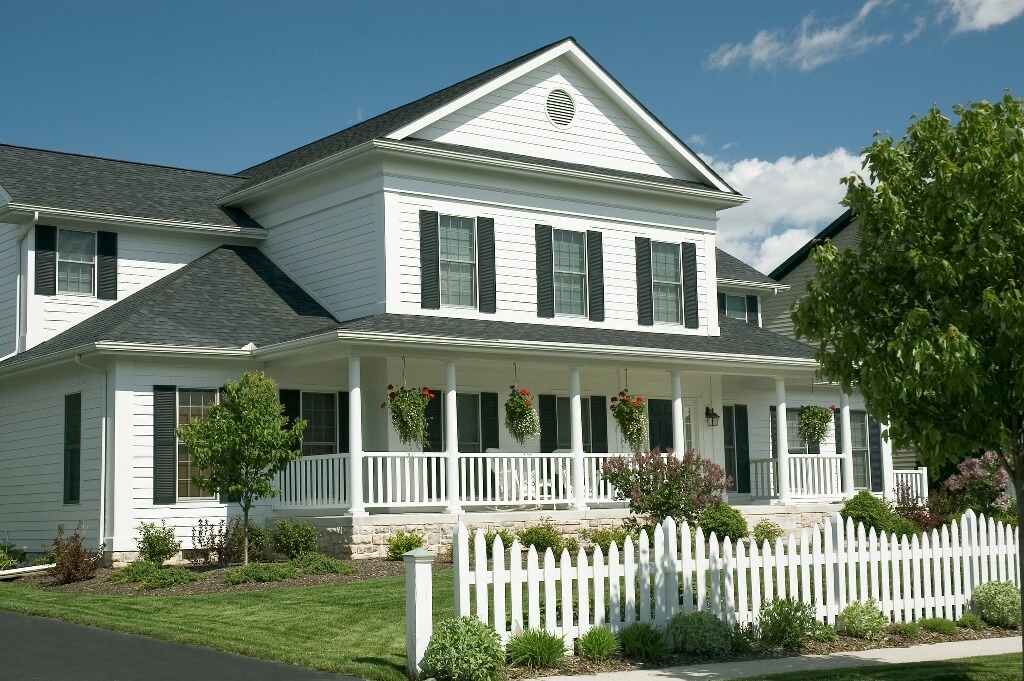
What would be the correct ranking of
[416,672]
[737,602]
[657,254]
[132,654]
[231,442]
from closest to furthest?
[416,672] < [132,654] < [737,602] < [231,442] < [657,254]

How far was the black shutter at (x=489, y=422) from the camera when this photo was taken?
2455 centimetres

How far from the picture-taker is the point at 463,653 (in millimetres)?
10938

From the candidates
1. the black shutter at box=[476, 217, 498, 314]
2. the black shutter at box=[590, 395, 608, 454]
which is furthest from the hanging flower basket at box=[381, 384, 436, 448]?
the black shutter at box=[590, 395, 608, 454]

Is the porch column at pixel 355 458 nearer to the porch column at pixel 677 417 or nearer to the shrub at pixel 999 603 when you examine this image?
the porch column at pixel 677 417

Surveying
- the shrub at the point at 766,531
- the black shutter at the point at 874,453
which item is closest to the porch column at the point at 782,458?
the shrub at the point at 766,531

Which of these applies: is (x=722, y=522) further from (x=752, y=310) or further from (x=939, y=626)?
(x=752, y=310)

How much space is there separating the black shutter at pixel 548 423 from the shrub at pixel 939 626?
37.4 feet

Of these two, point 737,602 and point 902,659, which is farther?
point 737,602

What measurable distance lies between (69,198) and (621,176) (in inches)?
436

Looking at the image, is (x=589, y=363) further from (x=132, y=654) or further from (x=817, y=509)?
(x=132, y=654)

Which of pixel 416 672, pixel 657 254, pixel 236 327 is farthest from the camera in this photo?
pixel 657 254

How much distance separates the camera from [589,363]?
24.2 meters

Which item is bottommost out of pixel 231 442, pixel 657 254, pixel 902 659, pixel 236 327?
pixel 902 659

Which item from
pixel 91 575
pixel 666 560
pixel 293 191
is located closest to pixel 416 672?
pixel 666 560
